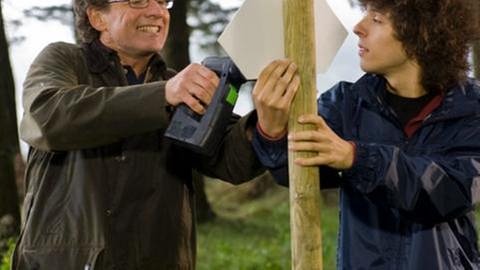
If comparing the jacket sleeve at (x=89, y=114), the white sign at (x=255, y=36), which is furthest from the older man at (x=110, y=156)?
the white sign at (x=255, y=36)

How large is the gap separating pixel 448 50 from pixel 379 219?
2.10 feet

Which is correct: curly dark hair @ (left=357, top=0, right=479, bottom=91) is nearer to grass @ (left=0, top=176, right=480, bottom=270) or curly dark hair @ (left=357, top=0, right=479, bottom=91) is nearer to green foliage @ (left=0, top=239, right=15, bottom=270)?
grass @ (left=0, top=176, right=480, bottom=270)

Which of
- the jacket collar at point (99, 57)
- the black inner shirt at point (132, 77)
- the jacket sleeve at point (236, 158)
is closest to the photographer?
the jacket sleeve at point (236, 158)

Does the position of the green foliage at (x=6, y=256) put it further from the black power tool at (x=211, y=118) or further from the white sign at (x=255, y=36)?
the white sign at (x=255, y=36)

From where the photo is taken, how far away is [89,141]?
116 inches

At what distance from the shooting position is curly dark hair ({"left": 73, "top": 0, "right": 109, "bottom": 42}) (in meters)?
3.48

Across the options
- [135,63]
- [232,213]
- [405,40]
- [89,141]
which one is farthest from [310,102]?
[232,213]

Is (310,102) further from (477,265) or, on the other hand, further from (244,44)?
(477,265)

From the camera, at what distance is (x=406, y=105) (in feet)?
9.34

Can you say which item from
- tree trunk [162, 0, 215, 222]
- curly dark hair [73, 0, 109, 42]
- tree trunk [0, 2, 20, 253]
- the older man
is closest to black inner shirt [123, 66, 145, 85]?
the older man

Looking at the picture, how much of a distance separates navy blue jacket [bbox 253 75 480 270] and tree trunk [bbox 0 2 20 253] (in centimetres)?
712

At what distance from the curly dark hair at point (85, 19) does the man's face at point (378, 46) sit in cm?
123

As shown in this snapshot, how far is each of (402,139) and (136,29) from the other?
1268mm

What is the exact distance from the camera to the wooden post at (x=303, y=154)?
2.54 metres
